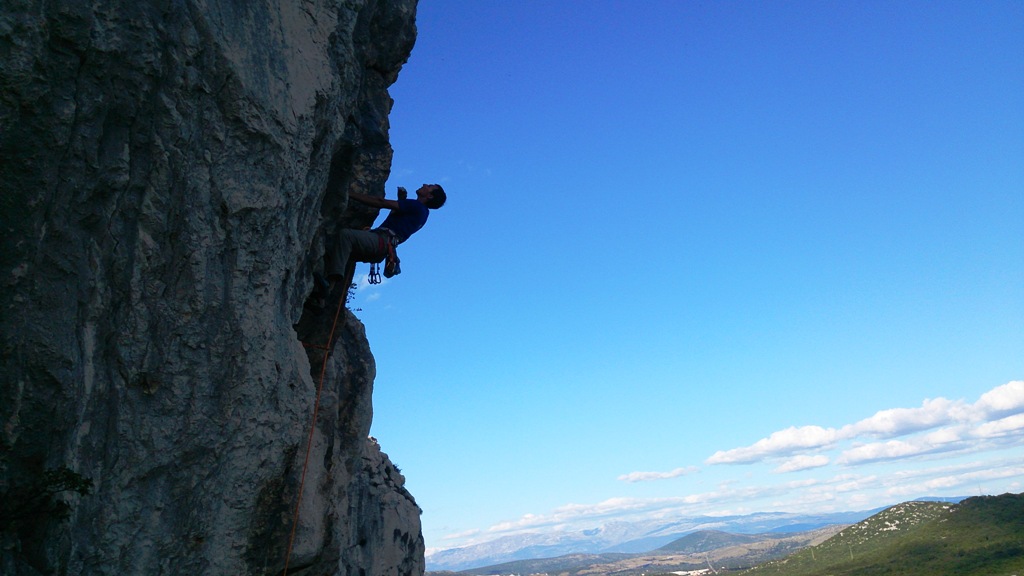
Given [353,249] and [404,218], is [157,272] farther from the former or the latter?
[404,218]

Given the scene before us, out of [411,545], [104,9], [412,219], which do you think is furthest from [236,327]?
[411,545]

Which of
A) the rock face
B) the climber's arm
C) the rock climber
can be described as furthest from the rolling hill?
the rock face

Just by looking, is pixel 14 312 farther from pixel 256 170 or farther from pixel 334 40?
pixel 334 40

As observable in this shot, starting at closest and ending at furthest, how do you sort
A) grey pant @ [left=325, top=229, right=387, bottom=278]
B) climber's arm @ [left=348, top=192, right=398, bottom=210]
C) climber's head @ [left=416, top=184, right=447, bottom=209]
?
grey pant @ [left=325, top=229, right=387, bottom=278] → climber's arm @ [left=348, top=192, right=398, bottom=210] → climber's head @ [left=416, top=184, right=447, bottom=209]

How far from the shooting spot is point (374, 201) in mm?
11688

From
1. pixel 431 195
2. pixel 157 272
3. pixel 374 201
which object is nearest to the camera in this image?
pixel 157 272

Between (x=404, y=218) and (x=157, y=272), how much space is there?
5800 millimetres

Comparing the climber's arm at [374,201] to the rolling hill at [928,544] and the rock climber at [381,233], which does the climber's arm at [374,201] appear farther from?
the rolling hill at [928,544]

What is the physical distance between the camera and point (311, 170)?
880 cm

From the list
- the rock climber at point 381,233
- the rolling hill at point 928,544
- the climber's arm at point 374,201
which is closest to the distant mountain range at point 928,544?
the rolling hill at point 928,544

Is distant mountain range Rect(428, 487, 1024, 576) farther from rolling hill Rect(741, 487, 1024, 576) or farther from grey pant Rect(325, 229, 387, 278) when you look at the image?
grey pant Rect(325, 229, 387, 278)

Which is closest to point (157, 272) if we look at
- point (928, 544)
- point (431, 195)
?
point (431, 195)

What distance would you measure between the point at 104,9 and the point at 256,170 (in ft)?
6.72

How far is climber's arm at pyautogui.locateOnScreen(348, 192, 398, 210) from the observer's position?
1158cm
